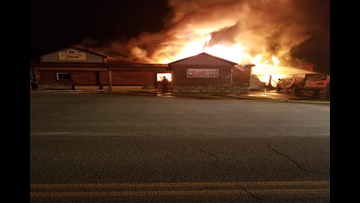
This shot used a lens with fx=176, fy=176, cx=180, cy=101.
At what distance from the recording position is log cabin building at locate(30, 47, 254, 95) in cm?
2152

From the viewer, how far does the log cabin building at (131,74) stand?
21516 millimetres

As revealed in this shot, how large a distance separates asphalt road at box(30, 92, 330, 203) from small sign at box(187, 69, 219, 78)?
15.9 metres

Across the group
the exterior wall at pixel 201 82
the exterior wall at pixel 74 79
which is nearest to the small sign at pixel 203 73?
the exterior wall at pixel 201 82

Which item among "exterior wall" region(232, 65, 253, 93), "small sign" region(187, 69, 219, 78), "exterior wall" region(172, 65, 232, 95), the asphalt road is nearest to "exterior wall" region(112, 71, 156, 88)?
"exterior wall" region(172, 65, 232, 95)

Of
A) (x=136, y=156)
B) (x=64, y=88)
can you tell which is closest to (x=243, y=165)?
(x=136, y=156)

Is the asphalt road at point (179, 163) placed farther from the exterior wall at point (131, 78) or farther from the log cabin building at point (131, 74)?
the exterior wall at point (131, 78)

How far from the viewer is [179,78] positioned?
21.5 m

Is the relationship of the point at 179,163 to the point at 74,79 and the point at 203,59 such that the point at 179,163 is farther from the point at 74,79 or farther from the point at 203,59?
the point at 74,79

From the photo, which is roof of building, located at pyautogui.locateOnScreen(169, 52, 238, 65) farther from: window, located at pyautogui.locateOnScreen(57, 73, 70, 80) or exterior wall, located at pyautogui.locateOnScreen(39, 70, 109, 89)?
window, located at pyautogui.locateOnScreen(57, 73, 70, 80)

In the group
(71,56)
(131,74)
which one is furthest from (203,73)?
(71,56)
